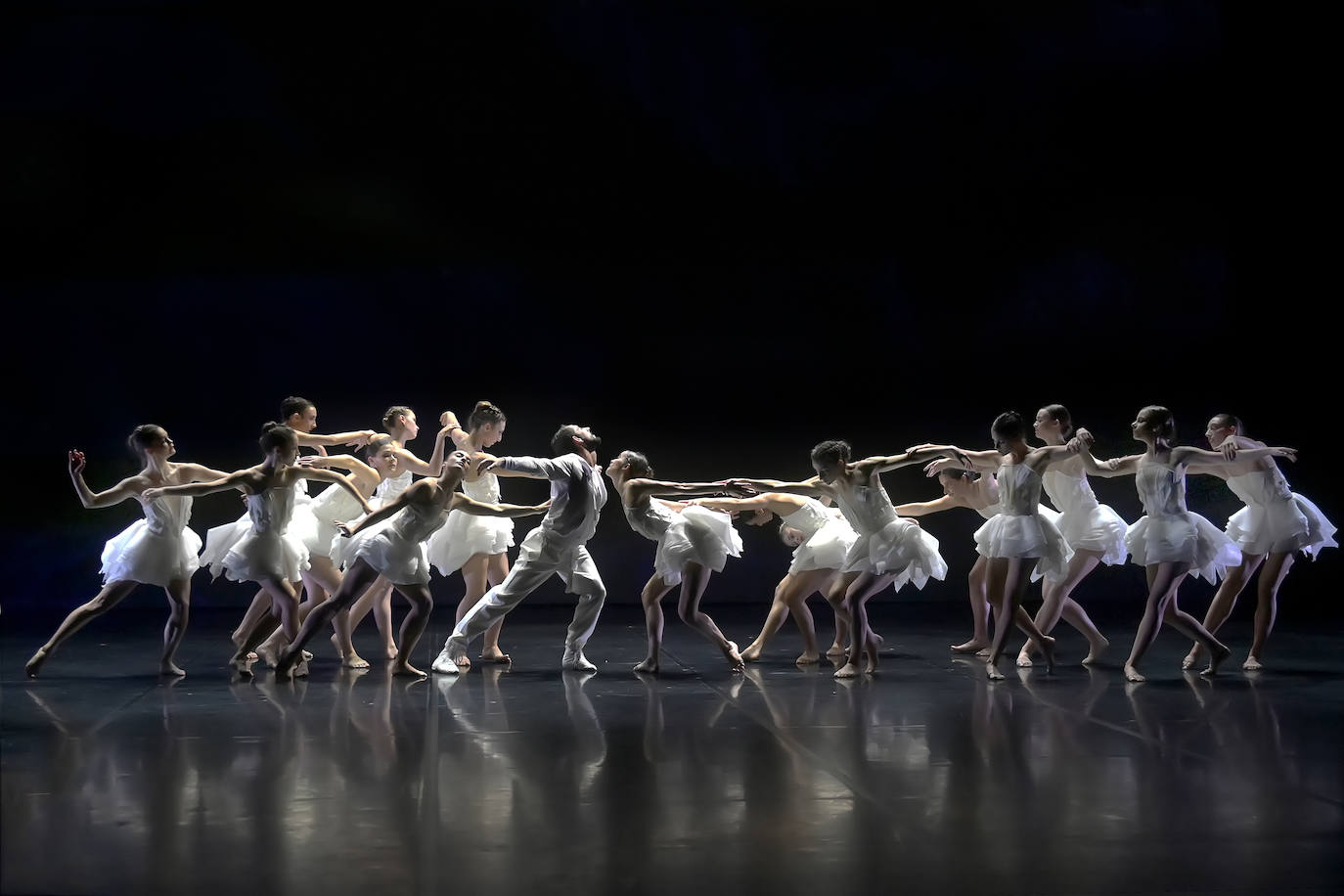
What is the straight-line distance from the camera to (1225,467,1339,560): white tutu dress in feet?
20.4

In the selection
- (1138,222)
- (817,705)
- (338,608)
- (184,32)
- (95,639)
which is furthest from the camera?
(1138,222)

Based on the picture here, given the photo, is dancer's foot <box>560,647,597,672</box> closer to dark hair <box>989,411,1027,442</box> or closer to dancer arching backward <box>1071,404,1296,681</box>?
dark hair <box>989,411,1027,442</box>

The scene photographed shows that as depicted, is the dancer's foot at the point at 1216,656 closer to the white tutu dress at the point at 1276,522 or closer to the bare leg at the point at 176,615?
the white tutu dress at the point at 1276,522

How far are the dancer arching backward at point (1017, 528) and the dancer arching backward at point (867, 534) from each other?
0.95 feet

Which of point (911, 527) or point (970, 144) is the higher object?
point (970, 144)

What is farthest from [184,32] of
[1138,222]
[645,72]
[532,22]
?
[1138,222]

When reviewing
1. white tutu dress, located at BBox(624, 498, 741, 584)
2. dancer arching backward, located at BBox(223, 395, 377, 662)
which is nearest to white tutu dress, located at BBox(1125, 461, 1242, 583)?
white tutu dress, located at BBox(624, 498, 741, 584)

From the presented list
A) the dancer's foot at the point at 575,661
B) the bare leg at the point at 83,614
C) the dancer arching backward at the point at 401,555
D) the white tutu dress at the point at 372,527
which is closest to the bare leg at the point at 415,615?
the dancer arching backward at the point at 401,555

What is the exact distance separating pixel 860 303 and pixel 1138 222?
7.57ft

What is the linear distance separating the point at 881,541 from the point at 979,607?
1291mm

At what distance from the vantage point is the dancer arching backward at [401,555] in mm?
5734

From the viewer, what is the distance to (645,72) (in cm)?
967

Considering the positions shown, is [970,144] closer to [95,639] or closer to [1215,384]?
[1215,384]

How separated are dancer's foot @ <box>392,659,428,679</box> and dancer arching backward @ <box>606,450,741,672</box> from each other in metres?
1.03
